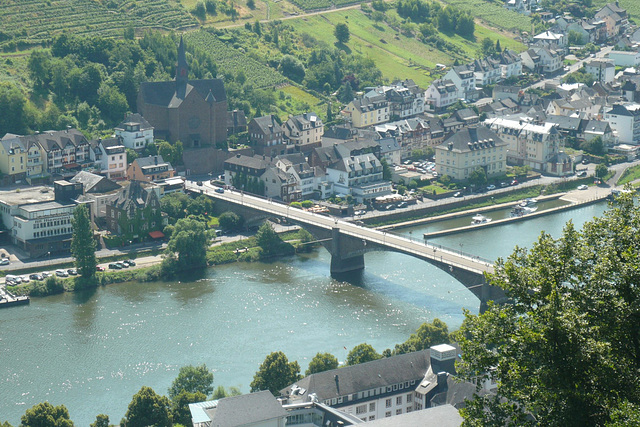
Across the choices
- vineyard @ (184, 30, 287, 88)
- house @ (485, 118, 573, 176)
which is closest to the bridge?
vineyard @ (184, 30, 287, 88)

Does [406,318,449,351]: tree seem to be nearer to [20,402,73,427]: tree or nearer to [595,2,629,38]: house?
[20,402,73,427]: tree

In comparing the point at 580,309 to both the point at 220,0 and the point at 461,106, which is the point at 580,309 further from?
the point at 220,0

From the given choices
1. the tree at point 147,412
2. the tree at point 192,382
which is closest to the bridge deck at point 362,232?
the tree at point 192,382

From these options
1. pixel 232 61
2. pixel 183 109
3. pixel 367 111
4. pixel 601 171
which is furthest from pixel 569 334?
pixel 232 61

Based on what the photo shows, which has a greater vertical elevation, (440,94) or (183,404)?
(440,94)

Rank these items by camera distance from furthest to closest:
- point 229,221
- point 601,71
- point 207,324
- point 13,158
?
1. point 601,71
2. point 13,158
3. point 229,221
4. point 207,324

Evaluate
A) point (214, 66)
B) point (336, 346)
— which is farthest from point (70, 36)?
point (336, 346)

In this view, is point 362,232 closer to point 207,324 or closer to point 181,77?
point 207,324

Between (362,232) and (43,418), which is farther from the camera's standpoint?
(362,232)
